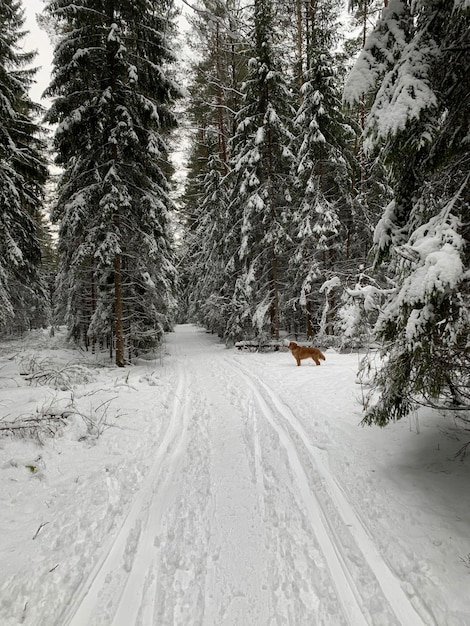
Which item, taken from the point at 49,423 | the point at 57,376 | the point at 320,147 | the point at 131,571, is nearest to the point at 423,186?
the point at 131,571

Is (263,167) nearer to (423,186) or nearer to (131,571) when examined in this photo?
(423,186)

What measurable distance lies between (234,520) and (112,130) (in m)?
10.7

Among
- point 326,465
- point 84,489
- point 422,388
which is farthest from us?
point 326,465

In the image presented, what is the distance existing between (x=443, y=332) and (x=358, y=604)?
6.99 ft

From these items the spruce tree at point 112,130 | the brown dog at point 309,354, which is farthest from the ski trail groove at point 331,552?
the spruce tree at point 112,130

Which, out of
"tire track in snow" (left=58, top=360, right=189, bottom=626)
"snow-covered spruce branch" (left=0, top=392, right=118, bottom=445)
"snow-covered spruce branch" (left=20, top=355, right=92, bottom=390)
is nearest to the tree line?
"snow-covered spruce branch" (left=20, top=355, right=92, bottom=390)

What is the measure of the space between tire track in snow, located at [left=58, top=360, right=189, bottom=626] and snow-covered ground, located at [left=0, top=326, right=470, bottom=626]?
0.01 metres

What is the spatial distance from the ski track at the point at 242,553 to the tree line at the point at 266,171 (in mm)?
1333

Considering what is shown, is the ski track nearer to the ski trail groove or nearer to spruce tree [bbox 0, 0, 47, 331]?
the ski trail groove

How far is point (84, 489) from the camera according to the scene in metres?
3.78

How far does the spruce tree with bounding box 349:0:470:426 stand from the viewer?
2.57m

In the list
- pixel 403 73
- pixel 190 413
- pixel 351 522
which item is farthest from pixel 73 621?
pixel 403 73

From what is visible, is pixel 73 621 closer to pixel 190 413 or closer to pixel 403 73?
pixel 190 413

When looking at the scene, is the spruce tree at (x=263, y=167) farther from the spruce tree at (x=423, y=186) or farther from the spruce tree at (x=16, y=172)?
the spruce tree at (x=423, y=186)
